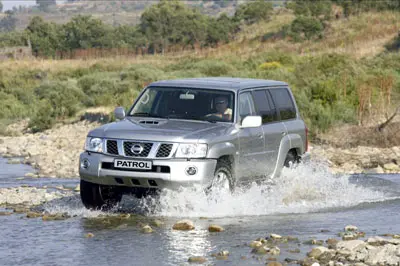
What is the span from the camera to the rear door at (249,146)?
1185 centimetres

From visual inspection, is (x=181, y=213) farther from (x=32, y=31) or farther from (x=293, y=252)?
(x=32, y=31)

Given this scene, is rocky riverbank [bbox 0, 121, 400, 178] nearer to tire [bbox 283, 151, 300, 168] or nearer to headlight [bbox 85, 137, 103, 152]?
tire [bbox 283, 151, 300, 168]

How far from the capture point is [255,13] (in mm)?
95375

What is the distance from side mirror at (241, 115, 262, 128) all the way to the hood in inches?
7.8

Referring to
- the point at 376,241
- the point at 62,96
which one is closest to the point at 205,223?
the point at 376,241

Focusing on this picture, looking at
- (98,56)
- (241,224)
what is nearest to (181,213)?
(241,224)

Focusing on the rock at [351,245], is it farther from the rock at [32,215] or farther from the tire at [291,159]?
the rock at [32,215]

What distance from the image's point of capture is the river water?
352 inches

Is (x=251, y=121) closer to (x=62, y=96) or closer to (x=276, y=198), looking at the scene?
(x=276, y=198)

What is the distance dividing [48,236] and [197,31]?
257 feet

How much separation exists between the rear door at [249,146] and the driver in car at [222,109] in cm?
15

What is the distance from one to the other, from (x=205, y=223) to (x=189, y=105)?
1931 millimetres

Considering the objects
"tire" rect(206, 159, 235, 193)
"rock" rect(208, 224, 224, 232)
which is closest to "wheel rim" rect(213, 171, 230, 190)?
"tire" rect(206, 159, 235, 193)

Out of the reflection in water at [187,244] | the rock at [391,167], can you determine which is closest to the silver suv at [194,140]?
the reflection in water at [187,244]
